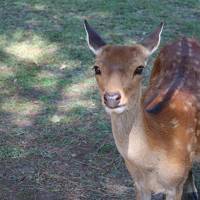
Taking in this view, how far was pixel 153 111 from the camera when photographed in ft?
13.0

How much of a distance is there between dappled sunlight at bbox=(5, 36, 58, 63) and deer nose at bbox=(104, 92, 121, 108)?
3.94m

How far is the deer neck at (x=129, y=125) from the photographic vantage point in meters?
3.40

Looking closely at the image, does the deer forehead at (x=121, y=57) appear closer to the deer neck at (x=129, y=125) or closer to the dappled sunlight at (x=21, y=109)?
the deer neck at (x=129, y=125)

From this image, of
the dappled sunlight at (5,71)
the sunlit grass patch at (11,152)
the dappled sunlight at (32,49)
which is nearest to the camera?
the sunlit grass patch at (11,152)

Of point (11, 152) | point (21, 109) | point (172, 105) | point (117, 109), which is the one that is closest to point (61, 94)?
point (21, 109)

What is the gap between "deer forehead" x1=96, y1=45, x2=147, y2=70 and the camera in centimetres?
331

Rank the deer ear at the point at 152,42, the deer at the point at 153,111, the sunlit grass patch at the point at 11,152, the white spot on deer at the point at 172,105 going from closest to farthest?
the deer at the point at 153,111, the deer ear at the point at 152,42, the white spot on deer at the point at 172,105, the sunlit grass patch at the point at 11,152

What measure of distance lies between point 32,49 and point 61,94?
52.0 inches

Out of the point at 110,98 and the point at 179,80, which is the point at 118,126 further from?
the point at 179,80

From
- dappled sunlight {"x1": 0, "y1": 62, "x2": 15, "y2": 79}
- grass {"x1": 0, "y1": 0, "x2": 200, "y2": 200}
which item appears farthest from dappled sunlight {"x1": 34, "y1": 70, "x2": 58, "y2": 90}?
dappled sunlight {"x1": 0, "y1": 62, "x2": 15, "y2": 79}

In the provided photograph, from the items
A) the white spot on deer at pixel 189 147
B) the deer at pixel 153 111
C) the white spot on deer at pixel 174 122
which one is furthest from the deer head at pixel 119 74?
the white spot on deer at pixel 189 147

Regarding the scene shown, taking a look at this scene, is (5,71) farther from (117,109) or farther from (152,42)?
(117,109)

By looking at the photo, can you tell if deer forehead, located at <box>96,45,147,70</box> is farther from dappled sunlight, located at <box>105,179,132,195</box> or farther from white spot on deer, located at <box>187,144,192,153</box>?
dappled sunlight, located at <box>105,179,132,195</box>

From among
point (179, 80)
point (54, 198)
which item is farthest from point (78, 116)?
point (179, 80)
